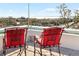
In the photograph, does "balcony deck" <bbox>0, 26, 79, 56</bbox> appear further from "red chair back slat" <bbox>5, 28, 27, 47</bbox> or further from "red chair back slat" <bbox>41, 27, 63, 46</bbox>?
"red chair back slat" <bbox>5, 28, 27, 47</bbox>

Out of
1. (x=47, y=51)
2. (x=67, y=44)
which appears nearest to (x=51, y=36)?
(x=47, y=51)

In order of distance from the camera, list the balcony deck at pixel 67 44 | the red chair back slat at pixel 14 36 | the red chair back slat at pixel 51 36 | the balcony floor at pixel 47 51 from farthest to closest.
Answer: the balcony deck at pixel 67 44
the balcony floor at pixel 47 51
the red chair back slat at pixel 51 36
the red chair back slat at pixel 14 36

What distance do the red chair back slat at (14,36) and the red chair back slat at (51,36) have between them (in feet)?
1.38

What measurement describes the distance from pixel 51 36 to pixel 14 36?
28.8 inches

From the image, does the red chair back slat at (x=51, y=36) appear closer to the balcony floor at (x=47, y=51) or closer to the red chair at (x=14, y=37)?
the red chair at (x=14, y=37)

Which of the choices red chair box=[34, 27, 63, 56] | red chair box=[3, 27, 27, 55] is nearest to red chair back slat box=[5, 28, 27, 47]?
red chair box=[3, 27, 27, 55]

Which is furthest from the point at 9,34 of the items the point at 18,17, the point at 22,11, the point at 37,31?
the point at 37,31

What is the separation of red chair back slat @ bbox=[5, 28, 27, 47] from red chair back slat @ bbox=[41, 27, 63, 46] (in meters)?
0.42

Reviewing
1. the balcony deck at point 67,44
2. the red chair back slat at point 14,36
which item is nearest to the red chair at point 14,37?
the red chair back slat at point 14,36

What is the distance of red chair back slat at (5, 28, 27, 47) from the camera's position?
3754 millimetres

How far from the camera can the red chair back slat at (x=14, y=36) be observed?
3.75 metres

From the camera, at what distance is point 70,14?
14.9 ft

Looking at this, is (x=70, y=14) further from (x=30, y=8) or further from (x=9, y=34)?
(x=9, y=34)

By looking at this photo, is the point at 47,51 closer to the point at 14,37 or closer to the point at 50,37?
the point at 50,37
